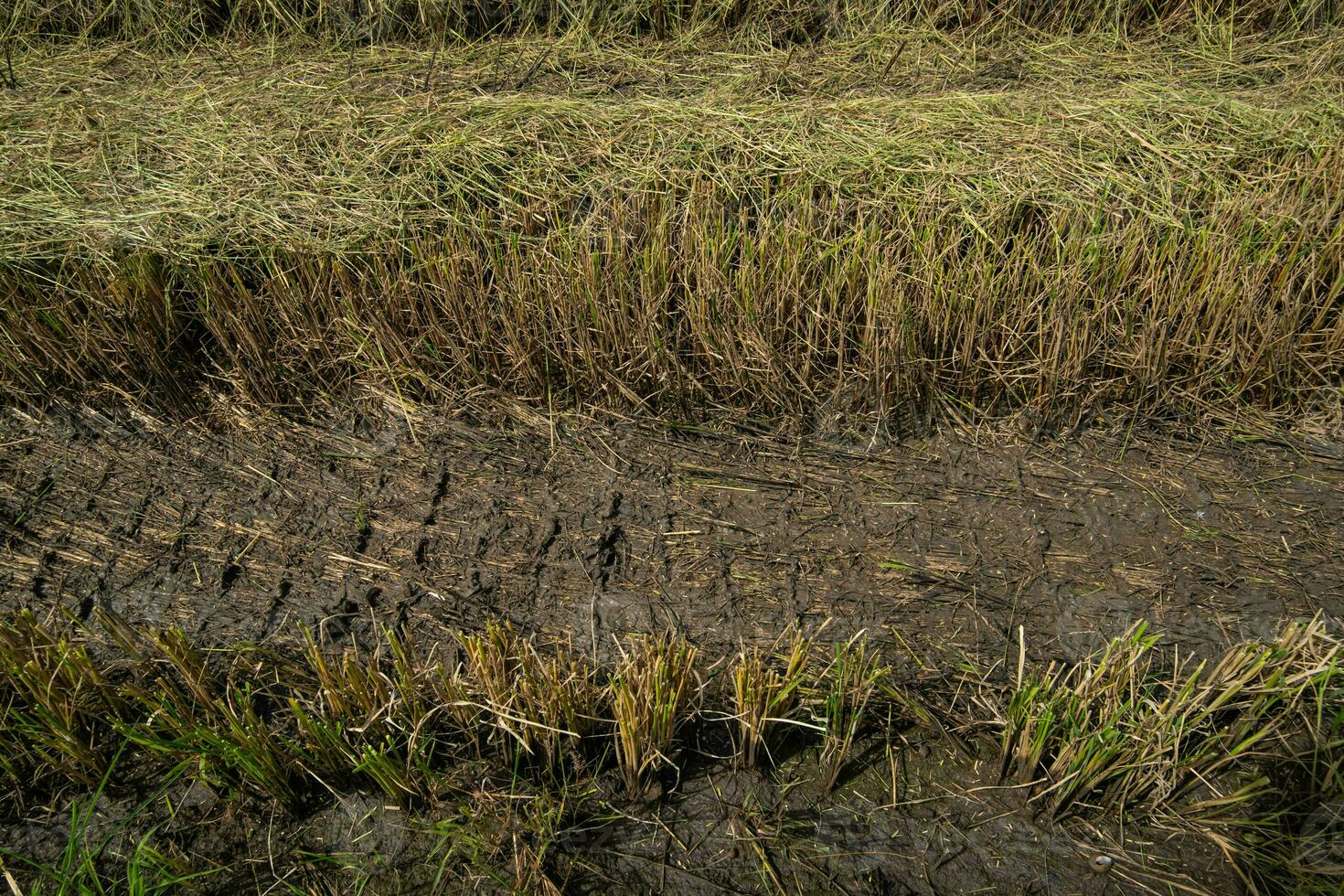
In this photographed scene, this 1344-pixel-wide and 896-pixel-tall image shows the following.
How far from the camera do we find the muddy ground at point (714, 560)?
2129 mm

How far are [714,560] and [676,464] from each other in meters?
0.39

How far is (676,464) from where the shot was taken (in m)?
2.95

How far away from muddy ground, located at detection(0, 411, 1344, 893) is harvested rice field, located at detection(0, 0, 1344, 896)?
0.01m

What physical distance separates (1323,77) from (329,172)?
11.8 ft

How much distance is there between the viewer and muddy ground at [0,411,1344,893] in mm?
2129

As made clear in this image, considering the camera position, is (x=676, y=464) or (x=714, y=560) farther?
(x=676, y=464)

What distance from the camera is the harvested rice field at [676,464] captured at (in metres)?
2.14

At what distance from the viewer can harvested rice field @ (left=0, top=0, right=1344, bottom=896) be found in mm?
2145

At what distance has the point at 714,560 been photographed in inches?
105

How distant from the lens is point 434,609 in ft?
8.31

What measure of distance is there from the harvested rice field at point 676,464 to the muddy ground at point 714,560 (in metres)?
0.01

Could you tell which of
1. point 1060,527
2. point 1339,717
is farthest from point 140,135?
point 1339,717

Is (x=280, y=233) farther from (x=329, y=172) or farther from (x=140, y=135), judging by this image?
(x=140, y=135)

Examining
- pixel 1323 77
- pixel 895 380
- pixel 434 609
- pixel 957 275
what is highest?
pixel 1323 77
